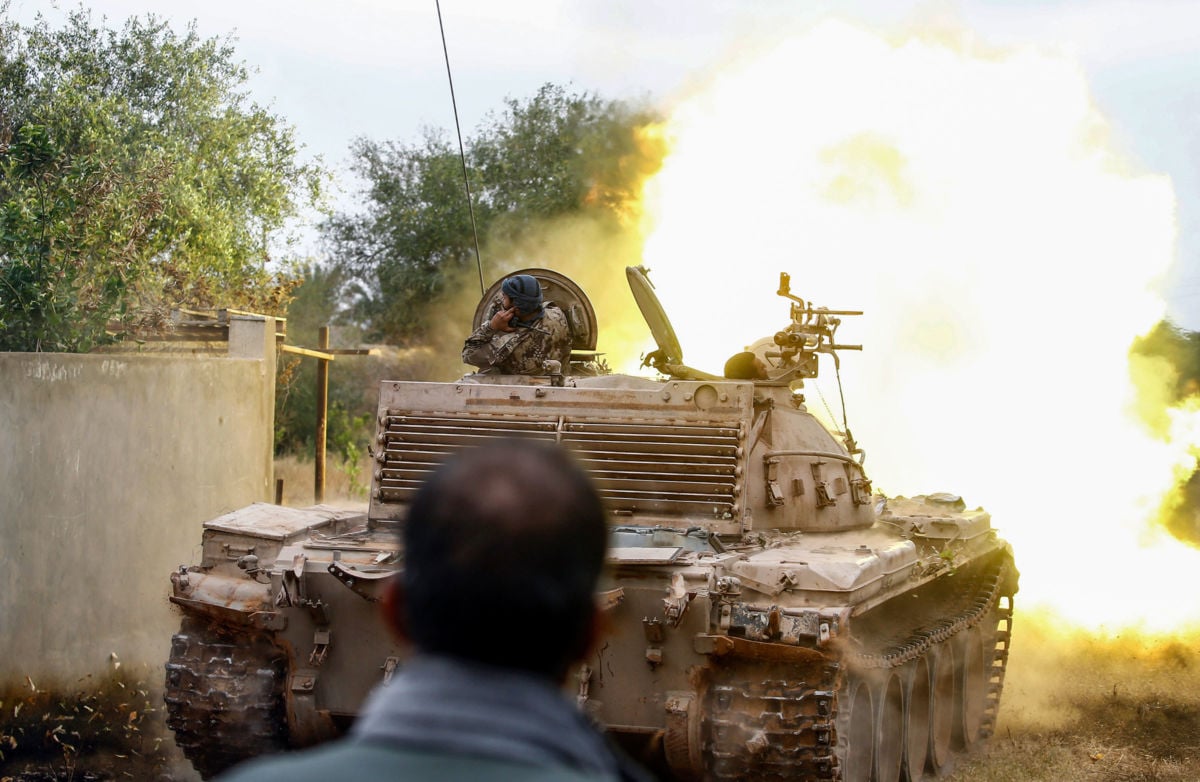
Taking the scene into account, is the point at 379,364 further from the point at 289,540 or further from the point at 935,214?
the point at 289,540

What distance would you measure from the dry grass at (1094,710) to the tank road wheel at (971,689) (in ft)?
0.59

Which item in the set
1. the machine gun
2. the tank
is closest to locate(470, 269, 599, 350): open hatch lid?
the tank

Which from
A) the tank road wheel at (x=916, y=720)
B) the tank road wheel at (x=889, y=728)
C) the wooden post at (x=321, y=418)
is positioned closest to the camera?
the tank road wheel at (x=889, y=728)

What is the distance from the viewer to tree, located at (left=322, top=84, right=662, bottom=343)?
24.4 m

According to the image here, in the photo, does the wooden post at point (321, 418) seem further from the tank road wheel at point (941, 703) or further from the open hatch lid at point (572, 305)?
the tank road wheel at point (941, 703)

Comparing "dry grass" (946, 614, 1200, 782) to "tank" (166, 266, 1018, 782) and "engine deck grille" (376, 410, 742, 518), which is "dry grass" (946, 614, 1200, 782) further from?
"engine deck grille" (376, 410, 742, 518)

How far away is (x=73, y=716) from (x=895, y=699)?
16.4 ft

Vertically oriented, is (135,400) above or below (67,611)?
above

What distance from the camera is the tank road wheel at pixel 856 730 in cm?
773

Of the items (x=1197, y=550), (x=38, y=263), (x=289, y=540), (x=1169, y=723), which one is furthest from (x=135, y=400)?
(x=1197, y=550)

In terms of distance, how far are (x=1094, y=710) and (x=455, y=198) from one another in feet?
57.9

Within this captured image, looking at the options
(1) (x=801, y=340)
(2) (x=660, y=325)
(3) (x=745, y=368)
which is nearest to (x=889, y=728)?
(3) (x=745, y=368)

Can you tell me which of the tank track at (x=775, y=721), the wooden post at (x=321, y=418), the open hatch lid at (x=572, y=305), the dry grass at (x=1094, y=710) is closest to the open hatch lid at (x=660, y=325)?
the open hatch lid at (x=572, y=305)

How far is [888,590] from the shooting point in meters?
8.45
